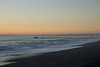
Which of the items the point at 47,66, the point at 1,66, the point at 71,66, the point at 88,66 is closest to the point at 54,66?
the point at 47,66

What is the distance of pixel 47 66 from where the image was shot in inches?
339

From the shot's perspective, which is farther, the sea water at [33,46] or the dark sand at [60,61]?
the sea water at [33,46]

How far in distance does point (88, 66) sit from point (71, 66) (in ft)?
2.96

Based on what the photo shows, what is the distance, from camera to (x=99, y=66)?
827cm

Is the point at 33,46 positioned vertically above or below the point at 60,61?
above

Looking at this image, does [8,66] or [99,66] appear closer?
[99,66]

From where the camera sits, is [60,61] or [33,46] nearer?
[60,61]

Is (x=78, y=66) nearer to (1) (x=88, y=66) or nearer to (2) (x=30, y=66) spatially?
(1) (x=88, y=66)

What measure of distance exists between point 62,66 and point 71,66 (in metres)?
0.48

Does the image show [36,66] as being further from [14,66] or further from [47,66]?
[14,66]

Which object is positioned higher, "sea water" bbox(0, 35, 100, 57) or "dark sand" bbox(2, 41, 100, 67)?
"sea water" bbox(0, 35, 100, 57)

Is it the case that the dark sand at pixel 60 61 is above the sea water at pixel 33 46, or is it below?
below

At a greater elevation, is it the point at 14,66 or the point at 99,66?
the point at 14,66

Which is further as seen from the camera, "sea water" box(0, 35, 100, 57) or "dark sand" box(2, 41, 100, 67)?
"sea water" box(0, 35, 100, 57)
